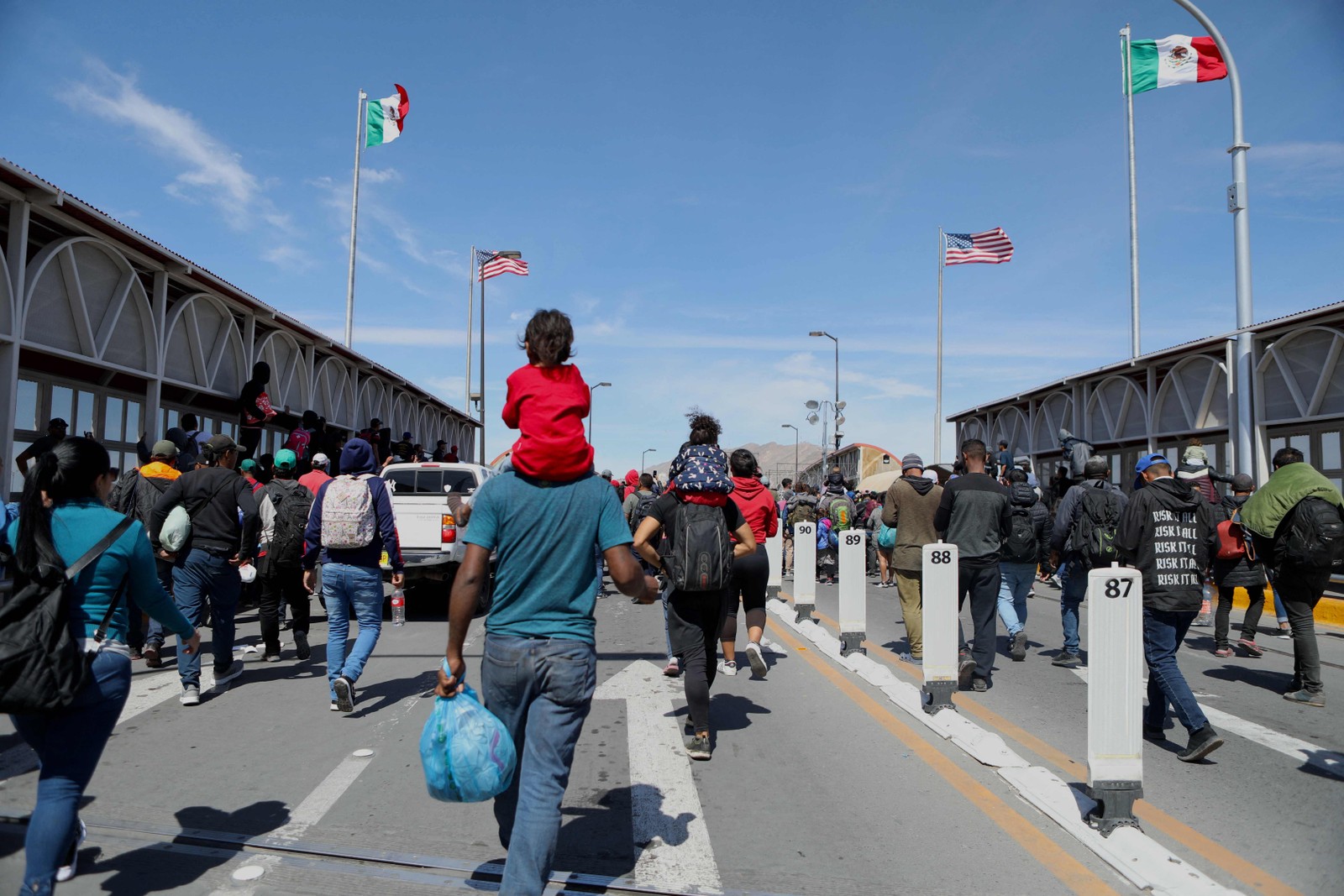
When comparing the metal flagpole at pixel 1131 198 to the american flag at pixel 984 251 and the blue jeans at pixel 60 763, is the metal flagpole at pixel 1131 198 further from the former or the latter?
the blue jeans at pixel 60 763

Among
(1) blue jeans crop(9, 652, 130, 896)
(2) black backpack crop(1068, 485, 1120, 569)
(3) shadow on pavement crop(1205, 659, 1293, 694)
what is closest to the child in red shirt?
(1) blue jeans crop(9, 652, 130, 896)

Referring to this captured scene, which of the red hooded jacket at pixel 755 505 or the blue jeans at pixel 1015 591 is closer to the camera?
the red hooded jacket at pixel 755 505

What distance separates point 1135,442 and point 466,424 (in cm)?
2740

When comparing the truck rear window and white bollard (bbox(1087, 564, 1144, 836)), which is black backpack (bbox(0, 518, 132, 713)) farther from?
the truck rear window

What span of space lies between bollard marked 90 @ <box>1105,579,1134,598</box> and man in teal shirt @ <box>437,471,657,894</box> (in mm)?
2356

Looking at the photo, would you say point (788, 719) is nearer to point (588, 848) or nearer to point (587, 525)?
point (588, 848)

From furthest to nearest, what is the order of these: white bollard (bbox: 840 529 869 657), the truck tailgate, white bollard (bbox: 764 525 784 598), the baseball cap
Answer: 1. white bollard (bbox: 764 525 784 598)
2. the truck tailgate
3. white bollard (bbox: 840 529 869 657)
4. the baseball cap

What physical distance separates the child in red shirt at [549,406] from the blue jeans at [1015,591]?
21.5 ft

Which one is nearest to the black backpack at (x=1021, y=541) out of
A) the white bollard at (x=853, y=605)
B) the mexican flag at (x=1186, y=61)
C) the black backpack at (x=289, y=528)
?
the white bollard at (x=853, y=605)

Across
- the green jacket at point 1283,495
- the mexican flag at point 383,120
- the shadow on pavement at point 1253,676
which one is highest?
the mexican flag at point 383,120

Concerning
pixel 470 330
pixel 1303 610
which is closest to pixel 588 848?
pixel 1303 610

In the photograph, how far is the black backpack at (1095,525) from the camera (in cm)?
724

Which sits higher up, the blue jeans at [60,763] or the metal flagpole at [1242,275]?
the metal flagpole at [1242,275]

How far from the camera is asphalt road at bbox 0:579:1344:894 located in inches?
138
